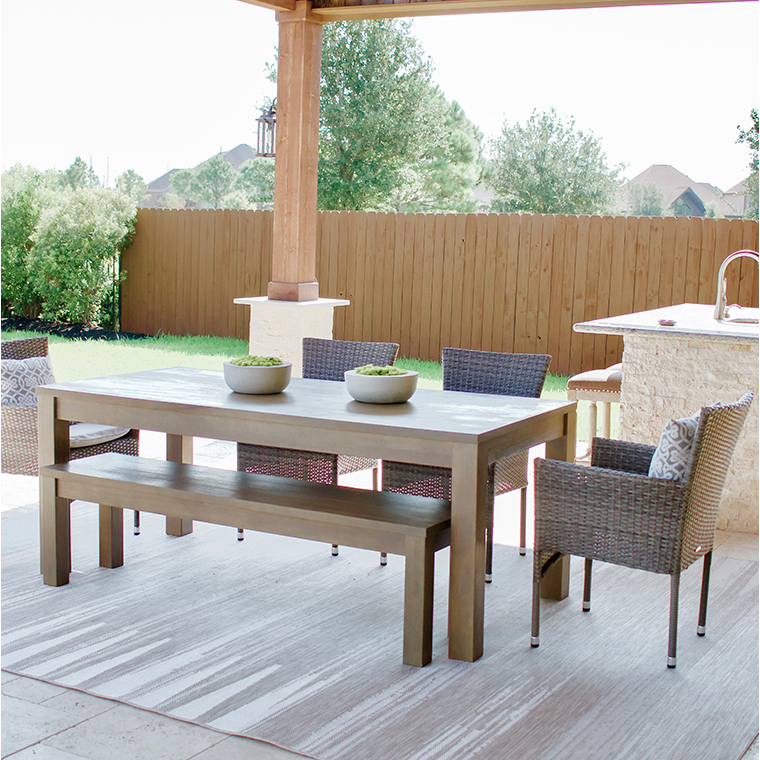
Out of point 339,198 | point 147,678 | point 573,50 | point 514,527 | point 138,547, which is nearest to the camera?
point 147,678

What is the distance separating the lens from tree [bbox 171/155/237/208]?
123 ft

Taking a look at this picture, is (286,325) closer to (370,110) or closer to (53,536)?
(53,536)

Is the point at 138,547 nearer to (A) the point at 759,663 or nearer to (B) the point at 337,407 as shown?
(B) the point at 337,407

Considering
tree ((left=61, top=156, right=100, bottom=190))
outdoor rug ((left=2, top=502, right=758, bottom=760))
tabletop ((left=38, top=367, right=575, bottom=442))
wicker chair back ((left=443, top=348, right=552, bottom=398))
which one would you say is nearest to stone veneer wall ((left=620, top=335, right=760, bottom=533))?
outdoor rug ((left=2, top=502, right=758, bottom=760))

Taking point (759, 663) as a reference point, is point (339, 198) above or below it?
above

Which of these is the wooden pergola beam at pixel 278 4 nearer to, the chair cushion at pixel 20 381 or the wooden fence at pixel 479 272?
the chair cushion at pixel 20 381

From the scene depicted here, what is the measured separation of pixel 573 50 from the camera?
75.4 feet

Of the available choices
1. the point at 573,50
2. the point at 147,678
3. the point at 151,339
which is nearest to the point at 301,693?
the point at 147,678

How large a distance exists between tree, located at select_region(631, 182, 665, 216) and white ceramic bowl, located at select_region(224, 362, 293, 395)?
2662cm

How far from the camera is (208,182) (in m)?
37.7

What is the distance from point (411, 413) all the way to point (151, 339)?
29.2ft

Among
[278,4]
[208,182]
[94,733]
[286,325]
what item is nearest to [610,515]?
[94,733]

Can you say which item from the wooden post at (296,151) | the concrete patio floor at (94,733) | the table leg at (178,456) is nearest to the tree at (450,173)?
the wooden post at (296,151)

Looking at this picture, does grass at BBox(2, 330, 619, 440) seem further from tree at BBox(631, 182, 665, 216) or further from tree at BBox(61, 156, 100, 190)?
tree at BBox(61, 156, 100, 190)
